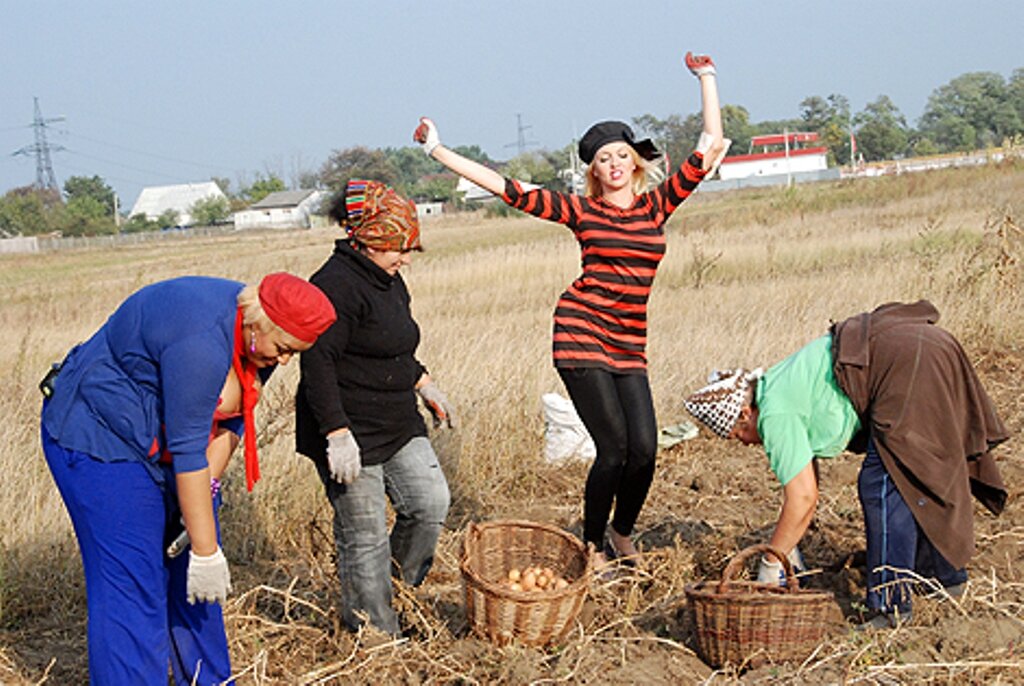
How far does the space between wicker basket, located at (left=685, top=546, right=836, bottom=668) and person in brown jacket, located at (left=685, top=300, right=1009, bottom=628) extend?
262mm

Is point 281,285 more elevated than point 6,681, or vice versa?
point 281,285

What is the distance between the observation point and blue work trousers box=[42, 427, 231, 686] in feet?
10.4

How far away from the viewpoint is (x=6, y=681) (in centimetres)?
394

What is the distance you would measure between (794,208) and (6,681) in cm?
2430

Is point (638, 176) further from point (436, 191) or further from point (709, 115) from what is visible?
point (436, 191)

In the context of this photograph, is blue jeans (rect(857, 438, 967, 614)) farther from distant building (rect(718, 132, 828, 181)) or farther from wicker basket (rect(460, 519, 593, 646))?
distant building (rect(718, 132, 828, 181))

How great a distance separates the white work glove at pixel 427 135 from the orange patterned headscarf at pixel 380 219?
26.3 inches

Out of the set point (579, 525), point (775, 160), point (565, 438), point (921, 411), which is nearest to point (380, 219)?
point (921, 411)

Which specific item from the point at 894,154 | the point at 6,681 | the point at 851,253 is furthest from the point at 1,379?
the point at 894,154

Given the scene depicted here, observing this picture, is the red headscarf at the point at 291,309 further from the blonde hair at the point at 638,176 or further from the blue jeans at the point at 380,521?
the blonde hair at the point at 638,176

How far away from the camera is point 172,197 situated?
118 metres

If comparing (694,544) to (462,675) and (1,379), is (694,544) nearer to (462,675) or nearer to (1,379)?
(462,675)

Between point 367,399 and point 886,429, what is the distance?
74.9 inches

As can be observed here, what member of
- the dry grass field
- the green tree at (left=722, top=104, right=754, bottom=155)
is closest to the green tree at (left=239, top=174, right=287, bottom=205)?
the green tree at (left=722, top=104, right=754, bottom=155)
